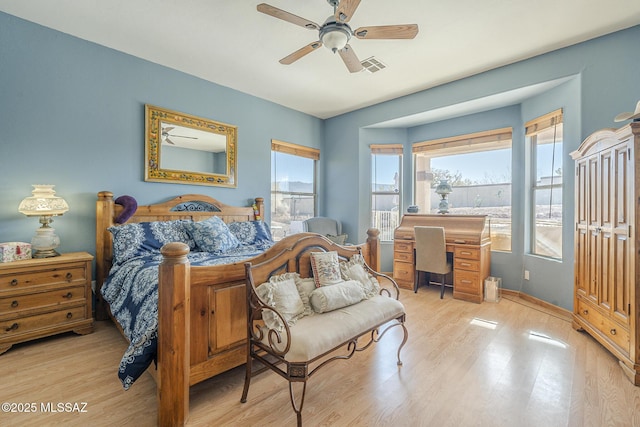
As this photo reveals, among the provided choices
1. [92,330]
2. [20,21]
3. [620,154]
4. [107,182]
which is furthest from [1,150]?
[620,154]

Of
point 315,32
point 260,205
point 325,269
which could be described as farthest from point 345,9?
point 260,205

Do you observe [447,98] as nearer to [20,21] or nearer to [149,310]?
[149,310]

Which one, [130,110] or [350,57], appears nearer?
[350,57]

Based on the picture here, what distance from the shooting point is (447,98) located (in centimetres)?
388

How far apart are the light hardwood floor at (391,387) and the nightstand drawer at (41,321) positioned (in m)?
0.16

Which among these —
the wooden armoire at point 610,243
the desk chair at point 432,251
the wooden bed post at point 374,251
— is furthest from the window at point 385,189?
the wooden armoire at point 610,243

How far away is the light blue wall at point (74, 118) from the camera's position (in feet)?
8.43

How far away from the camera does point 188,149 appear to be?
3.66 metres

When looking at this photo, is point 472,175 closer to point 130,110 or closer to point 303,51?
point 303,51

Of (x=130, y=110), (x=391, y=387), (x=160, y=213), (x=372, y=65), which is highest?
(x=372, y=65)

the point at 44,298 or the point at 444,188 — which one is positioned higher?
the point at 444,188

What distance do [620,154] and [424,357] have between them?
212 centimetres

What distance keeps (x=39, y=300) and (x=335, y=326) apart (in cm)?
250

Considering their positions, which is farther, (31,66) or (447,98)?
(447,98)
